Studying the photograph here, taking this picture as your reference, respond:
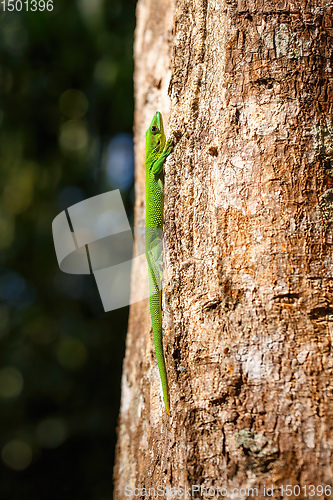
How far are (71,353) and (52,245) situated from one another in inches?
48.7

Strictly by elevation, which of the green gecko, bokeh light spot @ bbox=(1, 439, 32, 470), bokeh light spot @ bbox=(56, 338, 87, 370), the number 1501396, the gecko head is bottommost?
bokeh light spot @ bbox=(1, 439, 32, 470)

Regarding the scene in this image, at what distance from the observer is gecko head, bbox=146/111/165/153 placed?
7.46 ft

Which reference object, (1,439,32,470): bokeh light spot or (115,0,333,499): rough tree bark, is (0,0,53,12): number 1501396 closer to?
(115,0,333,499): rough tree bark

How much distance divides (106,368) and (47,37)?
12.6 ft

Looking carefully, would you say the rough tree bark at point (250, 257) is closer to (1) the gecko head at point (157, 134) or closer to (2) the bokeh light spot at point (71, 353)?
(1) the gecko head at point (157, 134)

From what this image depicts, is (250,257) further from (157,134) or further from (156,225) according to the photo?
(157,134)

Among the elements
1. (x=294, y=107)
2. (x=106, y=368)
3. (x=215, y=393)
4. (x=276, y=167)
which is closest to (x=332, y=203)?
(x=276, y=167)

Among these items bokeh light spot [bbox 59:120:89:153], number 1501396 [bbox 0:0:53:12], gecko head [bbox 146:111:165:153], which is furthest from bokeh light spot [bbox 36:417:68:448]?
number 1501396 [bbox 0:0:53:12]

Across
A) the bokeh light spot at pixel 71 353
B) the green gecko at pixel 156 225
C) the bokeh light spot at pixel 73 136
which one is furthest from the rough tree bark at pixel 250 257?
the bokeh light spot at pixel 73 136

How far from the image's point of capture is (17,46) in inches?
198

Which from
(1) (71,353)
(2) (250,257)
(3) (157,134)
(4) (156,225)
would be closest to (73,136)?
(1) (71,353)

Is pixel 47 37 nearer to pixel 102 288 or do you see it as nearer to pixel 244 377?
pixel 102 288

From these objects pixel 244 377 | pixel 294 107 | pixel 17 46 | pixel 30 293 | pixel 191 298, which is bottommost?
pixel 30 293

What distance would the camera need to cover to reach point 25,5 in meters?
4.23
